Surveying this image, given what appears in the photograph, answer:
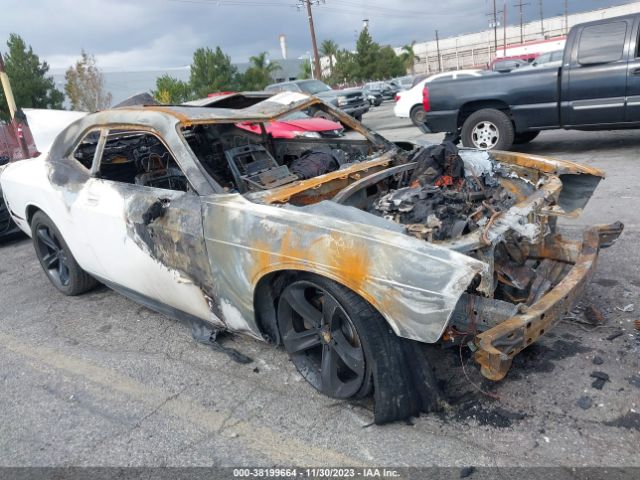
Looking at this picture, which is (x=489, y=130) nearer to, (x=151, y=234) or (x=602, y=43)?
(x=602, y=43)

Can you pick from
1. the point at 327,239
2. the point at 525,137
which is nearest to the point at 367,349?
the point at 327,239

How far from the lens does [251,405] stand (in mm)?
2834

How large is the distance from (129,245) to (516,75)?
6.69 metres

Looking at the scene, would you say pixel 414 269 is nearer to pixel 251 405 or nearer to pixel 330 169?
pixel 251 405

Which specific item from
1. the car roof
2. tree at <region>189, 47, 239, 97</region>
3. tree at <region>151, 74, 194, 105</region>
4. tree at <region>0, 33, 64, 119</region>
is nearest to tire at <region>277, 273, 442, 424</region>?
the car roof

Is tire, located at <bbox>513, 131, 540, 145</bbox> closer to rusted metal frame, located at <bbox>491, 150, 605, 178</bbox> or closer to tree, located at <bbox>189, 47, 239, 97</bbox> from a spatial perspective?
rusted metal frame, located at <bbox>491, 150, 605, 178</bbox>

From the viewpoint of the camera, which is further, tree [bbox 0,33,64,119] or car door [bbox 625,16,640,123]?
tree [bbox 0,33,64,119]

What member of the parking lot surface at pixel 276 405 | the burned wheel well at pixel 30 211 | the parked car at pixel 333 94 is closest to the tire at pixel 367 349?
the parking lot surface at pixel 276 405

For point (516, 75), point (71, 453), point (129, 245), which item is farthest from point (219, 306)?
point (516, 75)

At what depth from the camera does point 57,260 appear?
15.2 ft

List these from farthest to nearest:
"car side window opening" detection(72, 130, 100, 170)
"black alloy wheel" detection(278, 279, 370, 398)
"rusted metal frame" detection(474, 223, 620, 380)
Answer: "car side window opening" detection(72, 130, 100, 170), "black alloy wheel" detection(278, 279, 370, 398), "rusted metal frame" detection(474, 223, 620, 380)

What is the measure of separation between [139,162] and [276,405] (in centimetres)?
252

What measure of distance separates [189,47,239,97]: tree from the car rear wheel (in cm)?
2947

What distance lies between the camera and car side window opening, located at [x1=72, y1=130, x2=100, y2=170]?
159 inches
